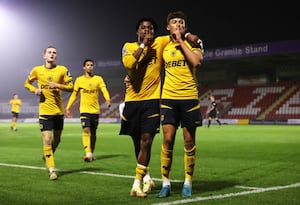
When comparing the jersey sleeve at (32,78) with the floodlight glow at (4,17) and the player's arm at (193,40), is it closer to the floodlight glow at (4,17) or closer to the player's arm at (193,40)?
the player's arm at (193,40)

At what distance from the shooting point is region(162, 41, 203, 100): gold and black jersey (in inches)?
249

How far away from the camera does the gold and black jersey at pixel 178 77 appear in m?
6.33

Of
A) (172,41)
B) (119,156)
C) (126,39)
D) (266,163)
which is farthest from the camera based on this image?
(126,39)

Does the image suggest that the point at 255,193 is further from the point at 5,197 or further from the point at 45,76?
the point at 45,76

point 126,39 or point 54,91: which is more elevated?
point 126,39

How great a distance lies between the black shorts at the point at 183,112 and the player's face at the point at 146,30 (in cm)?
92

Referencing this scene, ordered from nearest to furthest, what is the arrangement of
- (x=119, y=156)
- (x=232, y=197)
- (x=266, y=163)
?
(x=232, y=197) < (x=266, y=163) < (x=119, y=156)

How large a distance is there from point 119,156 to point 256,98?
109ft

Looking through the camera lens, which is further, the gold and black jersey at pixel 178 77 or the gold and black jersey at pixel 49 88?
the gold and black jersey at pixel 49 88

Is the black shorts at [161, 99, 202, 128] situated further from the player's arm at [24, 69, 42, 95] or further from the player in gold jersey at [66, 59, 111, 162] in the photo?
the player in gold jersey at [66, 59, 111, 162]

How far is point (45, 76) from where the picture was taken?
343 inches

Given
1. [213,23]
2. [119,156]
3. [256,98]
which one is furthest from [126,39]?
[119,156]

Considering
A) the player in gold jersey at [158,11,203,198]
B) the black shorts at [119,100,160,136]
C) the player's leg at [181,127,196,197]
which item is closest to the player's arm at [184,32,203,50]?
the player in gold jersey at [158,11,203,198]

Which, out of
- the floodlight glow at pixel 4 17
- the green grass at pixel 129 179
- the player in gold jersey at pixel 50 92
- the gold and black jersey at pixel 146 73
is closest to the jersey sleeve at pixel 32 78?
the player in gold jersey at pixel 50 92
